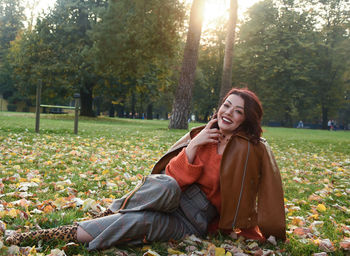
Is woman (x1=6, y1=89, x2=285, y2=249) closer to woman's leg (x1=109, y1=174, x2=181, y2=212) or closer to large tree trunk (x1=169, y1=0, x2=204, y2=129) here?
woman's leg (x1=109, y1=174, x2=181, y2=212)

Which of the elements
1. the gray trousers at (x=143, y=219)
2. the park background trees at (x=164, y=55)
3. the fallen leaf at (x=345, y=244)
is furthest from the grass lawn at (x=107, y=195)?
the park background trees at (x=164, y=55)

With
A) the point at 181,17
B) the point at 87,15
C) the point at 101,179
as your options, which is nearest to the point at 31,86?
the point at 87,15

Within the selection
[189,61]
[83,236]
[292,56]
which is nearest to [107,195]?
[83,236]

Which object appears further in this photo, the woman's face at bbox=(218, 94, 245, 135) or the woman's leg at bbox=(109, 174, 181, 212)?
the woman's face at bbox=(218, 94, 245, 135)

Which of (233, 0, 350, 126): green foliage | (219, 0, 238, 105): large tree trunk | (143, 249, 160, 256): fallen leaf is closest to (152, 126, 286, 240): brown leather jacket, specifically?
(143, 249, 160, 256): fallen leaf

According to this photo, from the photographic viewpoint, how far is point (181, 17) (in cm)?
2305

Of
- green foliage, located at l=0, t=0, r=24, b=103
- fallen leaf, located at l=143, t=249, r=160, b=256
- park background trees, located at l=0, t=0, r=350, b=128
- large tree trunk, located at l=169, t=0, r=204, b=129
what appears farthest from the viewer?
green foliage, located at l=0, t=0, r=24, b=103

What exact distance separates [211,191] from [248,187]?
333 millimetres

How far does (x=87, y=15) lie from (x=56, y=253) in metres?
29.0

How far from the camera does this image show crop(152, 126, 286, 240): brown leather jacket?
288 centimetres

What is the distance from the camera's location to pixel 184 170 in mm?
2912

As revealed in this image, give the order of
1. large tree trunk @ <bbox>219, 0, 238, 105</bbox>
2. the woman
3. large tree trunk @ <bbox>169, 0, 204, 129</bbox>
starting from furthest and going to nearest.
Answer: large tree trunk @ <bbox>169, 0, 204, 129</bbox> → large tree trunk @ <bbox>219, 0, 238, 105</bbox> → the woman

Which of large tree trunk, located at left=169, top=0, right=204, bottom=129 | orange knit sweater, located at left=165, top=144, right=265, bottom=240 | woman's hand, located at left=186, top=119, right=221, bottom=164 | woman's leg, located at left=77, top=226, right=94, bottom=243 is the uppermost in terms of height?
large tree trunk, located at left=169, top=0, right=204, bottom=129

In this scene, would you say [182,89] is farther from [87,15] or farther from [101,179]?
[87,15]
